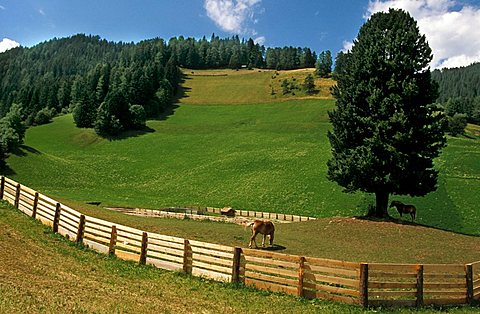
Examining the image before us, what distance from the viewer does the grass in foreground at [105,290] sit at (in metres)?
12.5

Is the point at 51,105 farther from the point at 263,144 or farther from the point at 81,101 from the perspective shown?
the point at 263,144

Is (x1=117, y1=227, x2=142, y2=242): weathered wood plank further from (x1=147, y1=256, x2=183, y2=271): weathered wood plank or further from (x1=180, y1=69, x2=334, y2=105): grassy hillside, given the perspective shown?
(x1=180, y1=69, x2=334, y2=105): grassy hillside

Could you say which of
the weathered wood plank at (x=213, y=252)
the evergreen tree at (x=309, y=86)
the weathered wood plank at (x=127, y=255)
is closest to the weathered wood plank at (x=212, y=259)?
the weathered wood plank at (x=213, y=252)

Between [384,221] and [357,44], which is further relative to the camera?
[357,44]

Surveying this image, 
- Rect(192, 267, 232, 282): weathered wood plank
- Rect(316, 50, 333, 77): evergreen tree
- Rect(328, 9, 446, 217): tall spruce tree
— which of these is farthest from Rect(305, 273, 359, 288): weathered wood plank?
Rect(316, 50, 333, 77): evergreen tree

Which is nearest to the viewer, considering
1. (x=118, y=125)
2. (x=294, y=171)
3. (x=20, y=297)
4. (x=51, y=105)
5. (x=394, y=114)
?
(x=20, y=297)

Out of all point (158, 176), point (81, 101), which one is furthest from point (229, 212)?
point (81, 101)

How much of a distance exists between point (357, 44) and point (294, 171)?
3082 centimetres

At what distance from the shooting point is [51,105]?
143 m

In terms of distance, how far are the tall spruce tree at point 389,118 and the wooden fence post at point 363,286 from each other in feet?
66.7

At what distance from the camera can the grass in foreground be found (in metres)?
12.5

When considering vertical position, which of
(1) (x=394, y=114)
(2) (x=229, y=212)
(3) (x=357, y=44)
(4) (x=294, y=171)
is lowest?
(2) (x=229, y=212)

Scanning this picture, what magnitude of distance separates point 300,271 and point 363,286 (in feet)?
7.84

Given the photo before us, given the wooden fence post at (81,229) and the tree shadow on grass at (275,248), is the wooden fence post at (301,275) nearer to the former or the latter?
the tree shadow on grass at (275,248)
